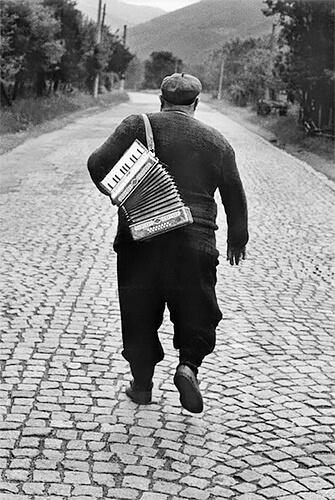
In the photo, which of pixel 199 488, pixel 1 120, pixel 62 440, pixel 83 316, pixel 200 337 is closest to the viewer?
pixel 199 488

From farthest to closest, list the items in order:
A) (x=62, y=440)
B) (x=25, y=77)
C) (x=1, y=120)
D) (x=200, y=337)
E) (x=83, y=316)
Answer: (x=25, y=77) → (x=1, y=120) → (x=83, y=316) → (x=200, y=337) → (x=62, y=440)

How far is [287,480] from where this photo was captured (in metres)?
4.34

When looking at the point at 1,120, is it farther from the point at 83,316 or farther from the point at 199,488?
the point at 199,488

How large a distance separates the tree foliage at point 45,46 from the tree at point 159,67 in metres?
59.5

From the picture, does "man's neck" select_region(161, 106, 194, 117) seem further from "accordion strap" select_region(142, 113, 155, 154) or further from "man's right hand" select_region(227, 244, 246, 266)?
"man's right hand" select_region(227, 244, 246, 266)

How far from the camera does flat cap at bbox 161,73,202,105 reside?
496 cm

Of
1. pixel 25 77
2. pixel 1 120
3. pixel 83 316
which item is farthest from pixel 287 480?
pixel 25 77

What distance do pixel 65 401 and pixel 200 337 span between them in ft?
2.90

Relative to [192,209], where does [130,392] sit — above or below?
below

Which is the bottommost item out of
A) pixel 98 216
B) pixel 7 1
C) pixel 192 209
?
pixel 98 216

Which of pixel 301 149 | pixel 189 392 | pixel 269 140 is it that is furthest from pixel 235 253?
pixel 269 140

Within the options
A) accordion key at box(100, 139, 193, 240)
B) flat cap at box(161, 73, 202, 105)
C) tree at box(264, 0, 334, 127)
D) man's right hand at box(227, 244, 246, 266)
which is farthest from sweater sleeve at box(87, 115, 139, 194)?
tree at box(264, 0, 334, 127)

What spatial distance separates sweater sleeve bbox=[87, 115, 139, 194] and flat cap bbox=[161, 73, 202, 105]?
0.84ft

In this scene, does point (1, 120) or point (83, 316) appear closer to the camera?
point (83, 316)
